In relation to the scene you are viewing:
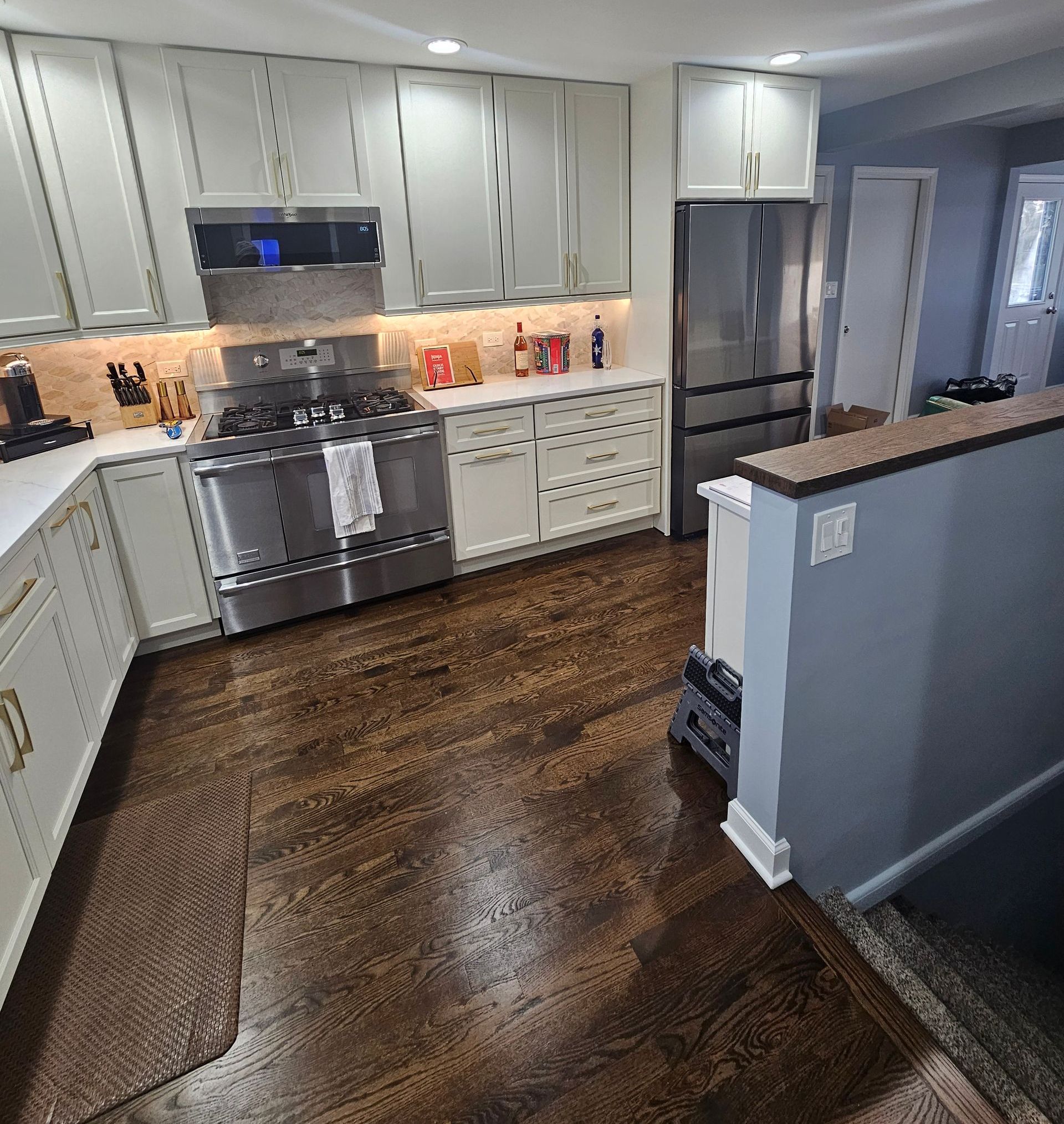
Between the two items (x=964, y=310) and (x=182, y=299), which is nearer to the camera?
(x=182, y=299)

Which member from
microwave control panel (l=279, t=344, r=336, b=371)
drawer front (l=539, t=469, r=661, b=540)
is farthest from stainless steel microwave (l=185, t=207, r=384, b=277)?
drawer front (l=539, t=469, r=661, b=540)

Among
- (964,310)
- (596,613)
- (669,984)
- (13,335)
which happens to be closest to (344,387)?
(13,335)

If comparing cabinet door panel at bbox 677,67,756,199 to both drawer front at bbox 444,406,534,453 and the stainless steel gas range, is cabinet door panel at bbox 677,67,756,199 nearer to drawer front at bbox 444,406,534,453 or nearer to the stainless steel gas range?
drawer front at bbox 444,406,534,453

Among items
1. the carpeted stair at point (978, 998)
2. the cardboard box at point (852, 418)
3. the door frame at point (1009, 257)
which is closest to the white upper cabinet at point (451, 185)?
the cardboard box at point (852, 418)

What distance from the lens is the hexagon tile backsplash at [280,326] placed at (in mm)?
3039

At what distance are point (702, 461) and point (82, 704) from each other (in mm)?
3050

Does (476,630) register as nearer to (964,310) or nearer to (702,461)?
(702,461)

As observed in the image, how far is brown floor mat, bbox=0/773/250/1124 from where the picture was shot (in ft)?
4.68

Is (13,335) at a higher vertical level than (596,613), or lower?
higher

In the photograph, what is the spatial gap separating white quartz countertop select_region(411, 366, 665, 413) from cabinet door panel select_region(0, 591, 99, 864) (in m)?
1.80

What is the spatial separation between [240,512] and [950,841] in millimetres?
2816

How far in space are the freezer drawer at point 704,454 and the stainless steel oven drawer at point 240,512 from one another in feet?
6.89

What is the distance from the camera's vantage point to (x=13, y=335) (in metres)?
2.60

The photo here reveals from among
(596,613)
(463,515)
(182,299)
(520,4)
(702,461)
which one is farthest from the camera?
(702,461)
